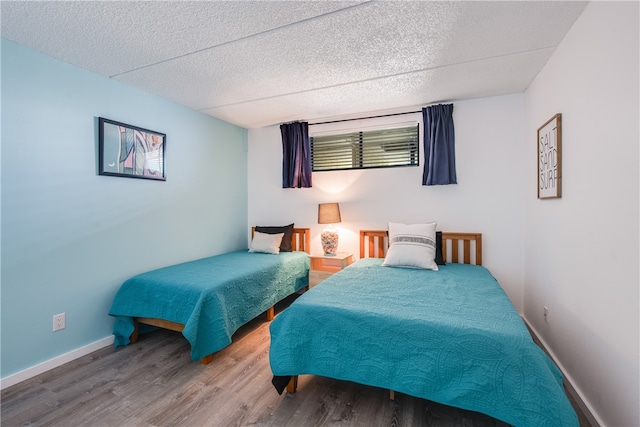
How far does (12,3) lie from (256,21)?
133 cm

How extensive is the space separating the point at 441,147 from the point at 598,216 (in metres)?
1.81

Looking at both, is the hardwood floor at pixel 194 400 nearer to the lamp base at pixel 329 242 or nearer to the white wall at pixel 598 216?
the white wall at pixel 598 216

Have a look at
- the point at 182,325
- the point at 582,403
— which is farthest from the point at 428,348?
the point at 182,325

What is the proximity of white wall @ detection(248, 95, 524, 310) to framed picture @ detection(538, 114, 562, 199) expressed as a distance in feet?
1.99

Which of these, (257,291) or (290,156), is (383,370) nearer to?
(257,291)

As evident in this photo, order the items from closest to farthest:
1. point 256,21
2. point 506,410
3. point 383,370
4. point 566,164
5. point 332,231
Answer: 1. point 506,410
2. point 383,370
3. point 256,21
4. point 566,164
5. point 332,231

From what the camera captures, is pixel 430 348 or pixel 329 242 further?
pixel 329 242

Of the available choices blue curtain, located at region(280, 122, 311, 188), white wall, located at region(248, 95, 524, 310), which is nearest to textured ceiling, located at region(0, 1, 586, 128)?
white wall, located at region(248, 95, 524, 310)

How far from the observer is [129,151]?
2693mm

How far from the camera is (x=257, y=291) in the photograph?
2723 mm

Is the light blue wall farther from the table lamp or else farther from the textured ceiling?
the table lamp

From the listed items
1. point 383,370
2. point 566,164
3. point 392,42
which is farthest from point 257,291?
point 566,164

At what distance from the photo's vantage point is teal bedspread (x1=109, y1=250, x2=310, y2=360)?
2201 millimetres

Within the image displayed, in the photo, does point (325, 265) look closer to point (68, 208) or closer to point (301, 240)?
point (301, 240)
